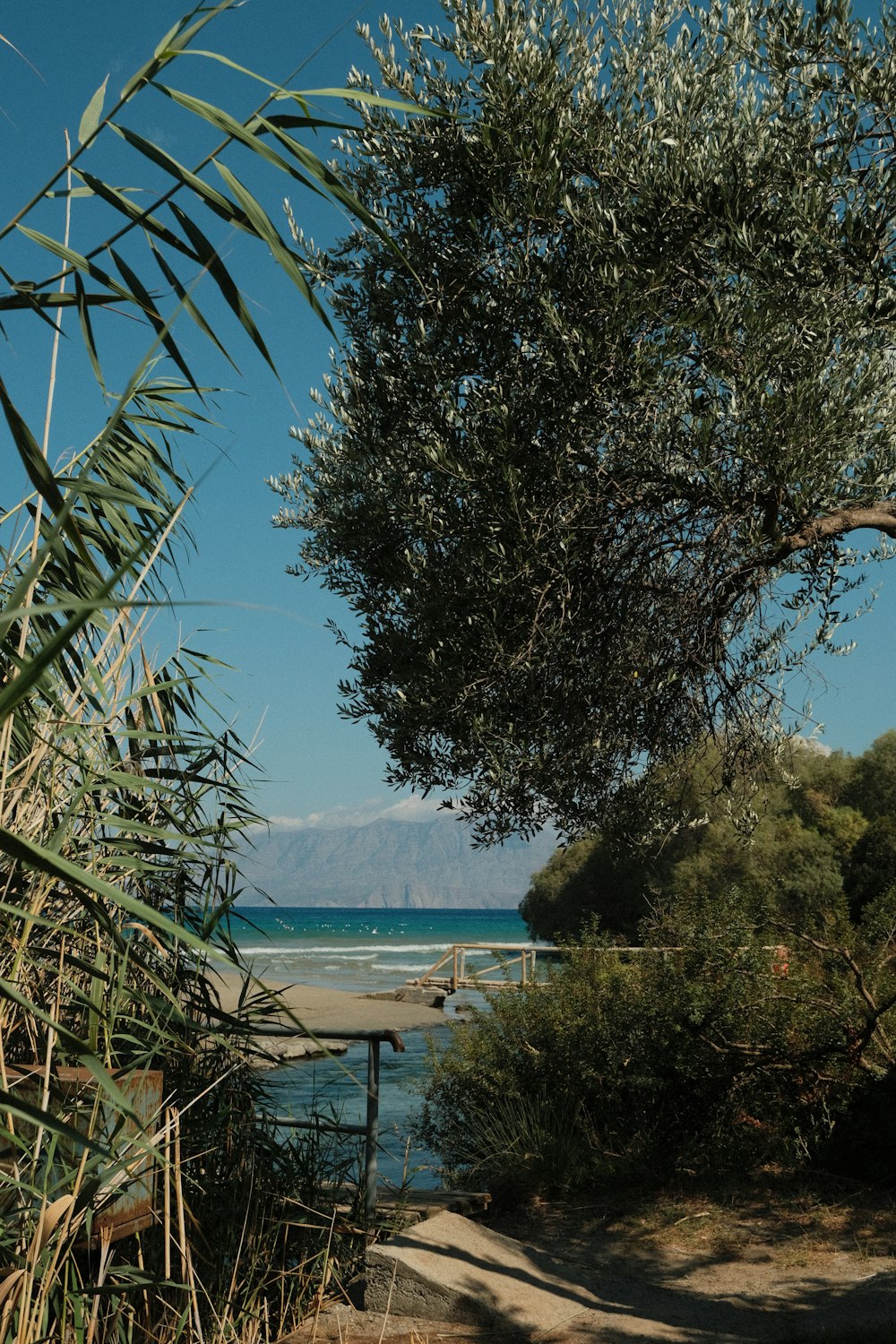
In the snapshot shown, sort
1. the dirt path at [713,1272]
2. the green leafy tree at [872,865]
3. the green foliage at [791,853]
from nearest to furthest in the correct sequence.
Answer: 1. the dirt path at [713,1272]
2. the green leafy tree at [872,865]
3. the green foliage at [791,853]

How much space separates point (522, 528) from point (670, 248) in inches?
59.8

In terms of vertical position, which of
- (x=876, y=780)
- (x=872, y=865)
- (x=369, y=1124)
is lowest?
(x=369, y=1124)

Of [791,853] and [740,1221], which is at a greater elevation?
[791,853]

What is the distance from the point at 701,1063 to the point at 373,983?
1320 inches

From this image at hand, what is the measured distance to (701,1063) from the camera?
7.57 metres

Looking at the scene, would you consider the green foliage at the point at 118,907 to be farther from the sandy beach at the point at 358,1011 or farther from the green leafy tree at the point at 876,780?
the green leafy tree at the point at 876,780

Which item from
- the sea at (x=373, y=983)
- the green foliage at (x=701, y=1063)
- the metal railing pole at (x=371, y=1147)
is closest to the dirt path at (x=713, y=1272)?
the green foliage at (x=701, y=1063)

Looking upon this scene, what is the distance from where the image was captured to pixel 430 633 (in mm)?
6059

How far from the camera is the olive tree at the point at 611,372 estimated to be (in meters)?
4.98

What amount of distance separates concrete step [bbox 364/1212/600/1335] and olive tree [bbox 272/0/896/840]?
231 centimetres

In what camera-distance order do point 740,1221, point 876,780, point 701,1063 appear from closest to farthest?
point 740,1221 < point 701,1063 < point 876,780

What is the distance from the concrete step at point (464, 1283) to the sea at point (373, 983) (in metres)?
0.39

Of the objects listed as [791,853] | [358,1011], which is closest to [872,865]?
Answer: [791,853]

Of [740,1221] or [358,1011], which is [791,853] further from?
[740,1221]
